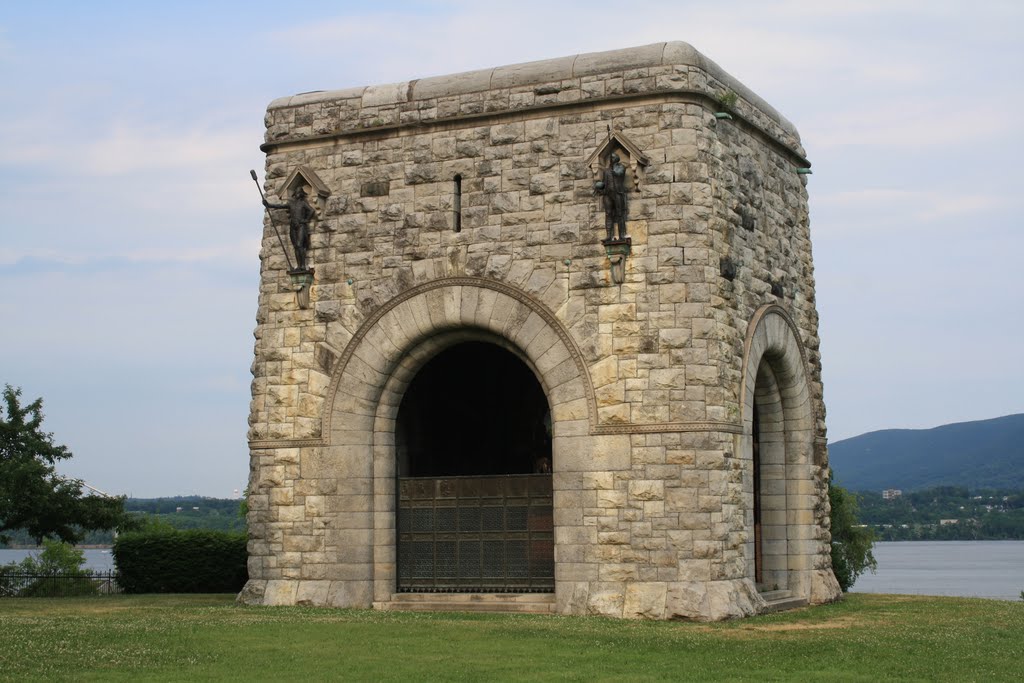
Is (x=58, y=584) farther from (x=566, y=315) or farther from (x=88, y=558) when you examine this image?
(x=88, y=558)

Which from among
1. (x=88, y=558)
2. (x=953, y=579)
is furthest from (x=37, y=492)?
(x=88, y=558)

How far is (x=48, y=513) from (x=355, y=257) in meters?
11.2

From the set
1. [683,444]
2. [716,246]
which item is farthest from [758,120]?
[683,444]

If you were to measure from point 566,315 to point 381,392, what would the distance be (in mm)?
3193

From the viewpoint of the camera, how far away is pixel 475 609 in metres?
20.2

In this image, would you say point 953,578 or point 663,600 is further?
point 953,578

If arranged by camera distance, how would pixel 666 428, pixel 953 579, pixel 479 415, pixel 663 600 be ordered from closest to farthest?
pixel 663 600
pixel 666 428
pixel 479 415
pixel 953 579

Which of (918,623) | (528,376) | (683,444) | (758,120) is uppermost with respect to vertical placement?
(758,120)

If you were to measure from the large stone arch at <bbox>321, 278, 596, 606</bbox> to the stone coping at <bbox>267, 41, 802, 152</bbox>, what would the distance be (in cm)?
284

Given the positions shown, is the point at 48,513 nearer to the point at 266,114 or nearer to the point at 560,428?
the point at 266,114

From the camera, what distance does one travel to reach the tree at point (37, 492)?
28.4 metres

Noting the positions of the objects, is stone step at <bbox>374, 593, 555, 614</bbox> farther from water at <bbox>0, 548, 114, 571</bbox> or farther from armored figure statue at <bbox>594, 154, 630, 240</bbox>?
water at <bbox>0, 548, 114, 571</bbox>

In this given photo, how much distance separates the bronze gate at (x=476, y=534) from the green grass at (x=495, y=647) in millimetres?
1263

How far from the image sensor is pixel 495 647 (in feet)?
51.1
